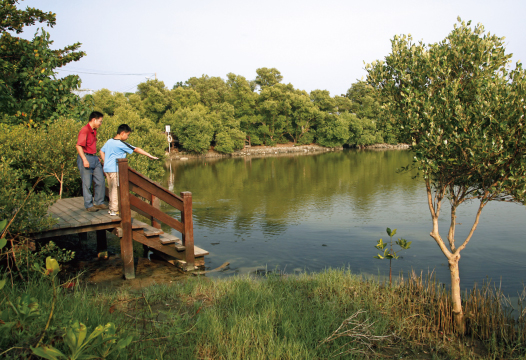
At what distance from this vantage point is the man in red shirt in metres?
7.87

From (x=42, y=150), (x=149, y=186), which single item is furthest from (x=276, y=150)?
(x=149, y=186)

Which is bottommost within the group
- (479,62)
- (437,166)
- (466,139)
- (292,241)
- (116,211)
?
(292,241)

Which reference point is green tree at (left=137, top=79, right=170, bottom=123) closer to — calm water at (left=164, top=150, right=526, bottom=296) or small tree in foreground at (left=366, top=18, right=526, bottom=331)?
calm water at (left=164, top=150, right=526, bottom=296)

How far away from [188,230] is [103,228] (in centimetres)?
169

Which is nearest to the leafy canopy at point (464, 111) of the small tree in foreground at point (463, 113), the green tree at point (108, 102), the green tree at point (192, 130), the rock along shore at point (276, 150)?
the small tree in foreground at point (463, 113)

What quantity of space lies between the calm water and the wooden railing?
1673mm

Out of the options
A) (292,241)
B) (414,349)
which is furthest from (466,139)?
(292,241)

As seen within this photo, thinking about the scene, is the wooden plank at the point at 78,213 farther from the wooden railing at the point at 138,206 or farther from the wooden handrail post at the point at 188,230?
the wooden handrail post at the point at 188,230

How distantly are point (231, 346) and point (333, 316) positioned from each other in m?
1.73

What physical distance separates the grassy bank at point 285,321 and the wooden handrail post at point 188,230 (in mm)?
1180

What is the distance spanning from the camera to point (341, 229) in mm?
13805

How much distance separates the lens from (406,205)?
58.6 feet

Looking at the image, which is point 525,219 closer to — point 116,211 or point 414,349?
point 414,349

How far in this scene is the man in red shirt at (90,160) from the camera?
25.8 feet
